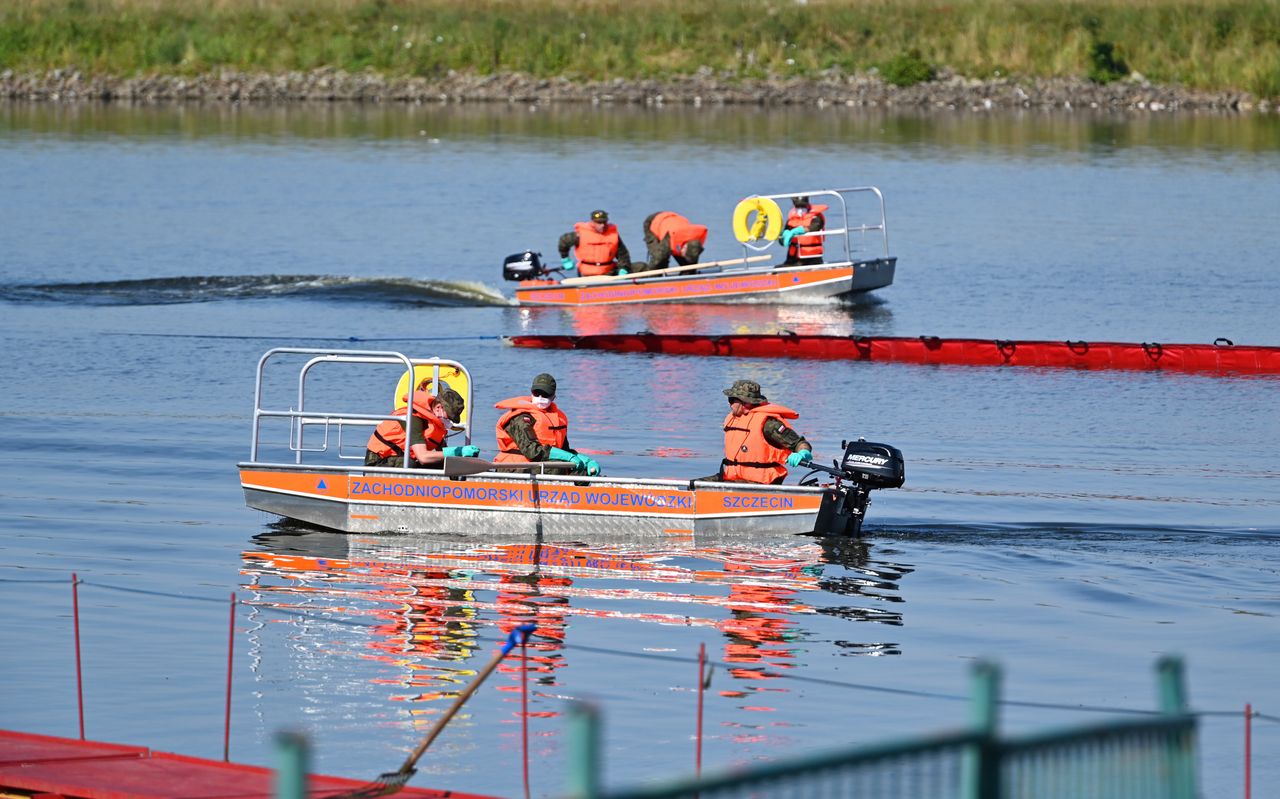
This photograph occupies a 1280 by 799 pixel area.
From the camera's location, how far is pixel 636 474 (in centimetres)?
2141

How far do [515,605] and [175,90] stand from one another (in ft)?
221

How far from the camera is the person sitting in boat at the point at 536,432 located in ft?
59.3

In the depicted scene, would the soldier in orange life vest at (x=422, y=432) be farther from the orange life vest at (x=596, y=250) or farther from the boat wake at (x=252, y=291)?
the boat wake at (x=252, y=291)

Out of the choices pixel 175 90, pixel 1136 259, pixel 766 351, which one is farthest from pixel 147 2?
pixel 766 351

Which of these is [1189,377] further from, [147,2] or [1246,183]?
[147,2]

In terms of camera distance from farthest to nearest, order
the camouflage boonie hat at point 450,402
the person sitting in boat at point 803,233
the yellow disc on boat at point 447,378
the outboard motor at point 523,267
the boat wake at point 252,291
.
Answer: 1. the boat wake at point 252,291
2. the outboard motor at point 523,267
3. the person sitting in boat at point 803,233
4. the yellow disc on boat at point 447,378
5. the camouflage boonie hat at point 450,402

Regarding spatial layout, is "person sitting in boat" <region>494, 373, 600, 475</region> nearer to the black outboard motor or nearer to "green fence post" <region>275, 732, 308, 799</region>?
the black outboard motor

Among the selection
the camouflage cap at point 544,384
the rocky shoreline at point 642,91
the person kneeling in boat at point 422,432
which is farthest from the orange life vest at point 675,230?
the rocky shoreline at point 642,91

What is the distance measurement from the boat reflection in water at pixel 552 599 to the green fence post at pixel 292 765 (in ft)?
25.5

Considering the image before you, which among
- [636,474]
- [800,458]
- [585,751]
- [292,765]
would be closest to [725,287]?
[636,474]

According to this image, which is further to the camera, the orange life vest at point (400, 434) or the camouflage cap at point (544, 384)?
the orange life vest at point (400, 434)

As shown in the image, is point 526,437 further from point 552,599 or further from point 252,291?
point 252,291

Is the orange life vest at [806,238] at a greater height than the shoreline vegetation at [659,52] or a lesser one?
lesser

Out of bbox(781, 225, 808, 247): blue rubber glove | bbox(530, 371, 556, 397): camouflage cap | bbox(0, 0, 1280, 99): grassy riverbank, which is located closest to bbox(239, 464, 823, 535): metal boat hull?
bbox(530, 371, 556, 397): camouflage cap
